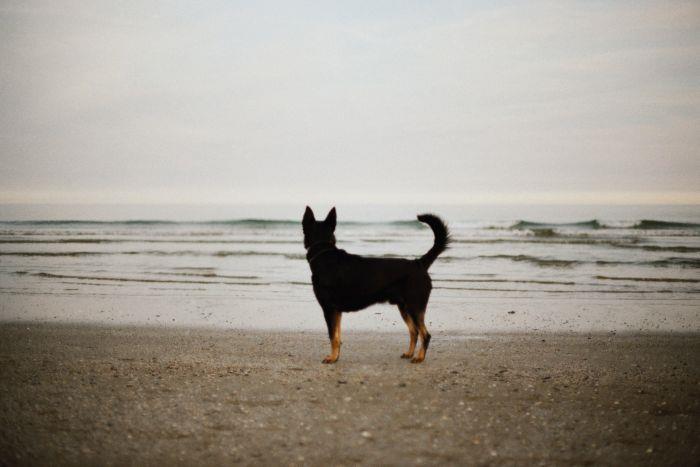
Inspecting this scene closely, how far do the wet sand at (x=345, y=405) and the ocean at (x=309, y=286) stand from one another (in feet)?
6.49

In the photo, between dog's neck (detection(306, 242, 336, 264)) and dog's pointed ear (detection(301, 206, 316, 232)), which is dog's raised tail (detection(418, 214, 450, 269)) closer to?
dog's neck (detection(306, 242, 336, 264))

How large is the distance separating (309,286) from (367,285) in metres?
6.74

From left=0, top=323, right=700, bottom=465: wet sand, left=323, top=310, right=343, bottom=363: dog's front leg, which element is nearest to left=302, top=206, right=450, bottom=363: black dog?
left=323, top=310, right=343, bottom=363: dog's front leg

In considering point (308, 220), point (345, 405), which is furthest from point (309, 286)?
point (345, 405)

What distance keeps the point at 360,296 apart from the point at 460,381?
55.8 inches

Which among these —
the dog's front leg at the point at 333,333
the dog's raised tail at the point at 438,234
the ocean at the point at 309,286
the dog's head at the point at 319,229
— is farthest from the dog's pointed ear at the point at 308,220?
the ocean at the point at 309,286

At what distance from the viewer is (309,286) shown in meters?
12.3

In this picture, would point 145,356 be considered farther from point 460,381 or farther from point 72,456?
point 460,381

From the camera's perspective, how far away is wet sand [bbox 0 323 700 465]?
Answer: 3422mm

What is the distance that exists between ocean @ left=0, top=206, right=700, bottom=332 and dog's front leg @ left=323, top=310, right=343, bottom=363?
7.46 ft

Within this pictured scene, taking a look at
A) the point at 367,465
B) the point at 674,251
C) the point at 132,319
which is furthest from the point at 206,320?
the point at 674,251

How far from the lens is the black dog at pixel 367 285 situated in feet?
18.7

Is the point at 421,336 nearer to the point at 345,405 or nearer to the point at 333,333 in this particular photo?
the point at 333,333

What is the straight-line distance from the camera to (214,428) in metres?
3.76
